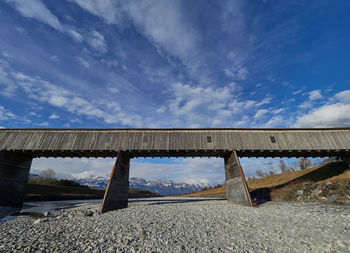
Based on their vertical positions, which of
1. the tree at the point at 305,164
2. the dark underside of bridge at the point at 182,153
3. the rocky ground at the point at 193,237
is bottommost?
the rocky ground at the point at 193,237

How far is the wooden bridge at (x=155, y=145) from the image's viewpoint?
2075cm

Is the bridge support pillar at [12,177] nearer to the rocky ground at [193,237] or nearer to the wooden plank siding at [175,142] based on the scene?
the wooden plank siding at [175,142]

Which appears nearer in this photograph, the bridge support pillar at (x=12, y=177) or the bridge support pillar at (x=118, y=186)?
the bridge support pillar at (x=118, y=186)

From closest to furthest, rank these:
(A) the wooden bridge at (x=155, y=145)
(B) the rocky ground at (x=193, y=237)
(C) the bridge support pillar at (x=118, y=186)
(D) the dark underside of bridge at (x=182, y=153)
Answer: (B) the rocky ground at (x=193, y=237) → (C) the bridge support pillar at (x=118, y=186) → (A) the wooden bridge at (x=155, y=145) → (D) the dark underside of bridge at (x=182, y=153)

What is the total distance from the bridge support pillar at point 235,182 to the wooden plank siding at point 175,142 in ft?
5.73

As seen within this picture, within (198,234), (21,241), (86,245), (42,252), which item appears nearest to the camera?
(42,252)

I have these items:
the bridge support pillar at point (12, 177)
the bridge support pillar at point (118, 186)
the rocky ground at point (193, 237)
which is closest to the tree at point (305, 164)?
the rocky ground at point (193, 237)

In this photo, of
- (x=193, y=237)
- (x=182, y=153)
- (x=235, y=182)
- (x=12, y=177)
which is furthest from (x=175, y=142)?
(x=12, y=177)

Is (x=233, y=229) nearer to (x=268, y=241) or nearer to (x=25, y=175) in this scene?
(x=268, y=241)

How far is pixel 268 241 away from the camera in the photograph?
8102 mm

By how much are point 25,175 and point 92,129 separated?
41.5ft

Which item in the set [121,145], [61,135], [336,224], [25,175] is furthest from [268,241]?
[25,175]

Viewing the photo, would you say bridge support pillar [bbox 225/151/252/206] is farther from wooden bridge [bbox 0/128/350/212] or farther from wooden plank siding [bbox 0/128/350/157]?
wooden plank siding [bbox 0/128/350/157]

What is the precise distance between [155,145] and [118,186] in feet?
21.6
